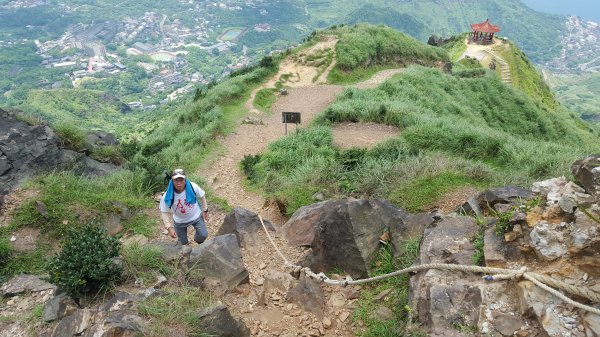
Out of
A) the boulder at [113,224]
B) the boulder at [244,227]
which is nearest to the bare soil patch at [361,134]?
the boulder at [244,227]

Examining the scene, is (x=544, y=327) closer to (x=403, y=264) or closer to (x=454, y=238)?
(x=454, y=238)

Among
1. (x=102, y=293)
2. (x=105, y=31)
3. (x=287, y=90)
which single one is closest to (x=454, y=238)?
(x=102, y=293)

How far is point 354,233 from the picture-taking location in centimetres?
601

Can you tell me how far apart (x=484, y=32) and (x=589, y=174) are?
183 ft

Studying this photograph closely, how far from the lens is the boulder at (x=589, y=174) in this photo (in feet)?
12.6

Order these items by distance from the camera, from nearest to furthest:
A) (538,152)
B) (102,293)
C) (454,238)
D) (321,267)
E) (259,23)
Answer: (102,293), (454,238), (321,267), (538,152), (259,23)

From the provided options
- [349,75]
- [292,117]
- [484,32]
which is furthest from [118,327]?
[484,32]

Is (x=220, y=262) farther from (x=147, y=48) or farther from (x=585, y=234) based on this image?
(x=147, y=48)

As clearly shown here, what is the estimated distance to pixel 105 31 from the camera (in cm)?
13238

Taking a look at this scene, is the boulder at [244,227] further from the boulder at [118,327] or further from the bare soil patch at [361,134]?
the bare soil patch at [361,134]

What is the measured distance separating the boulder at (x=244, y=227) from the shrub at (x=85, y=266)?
247 cm

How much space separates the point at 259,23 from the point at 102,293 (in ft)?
512

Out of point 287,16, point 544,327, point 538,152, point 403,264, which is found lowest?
point 287,16

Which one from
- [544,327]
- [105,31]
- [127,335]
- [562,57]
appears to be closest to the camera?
[544,327]
